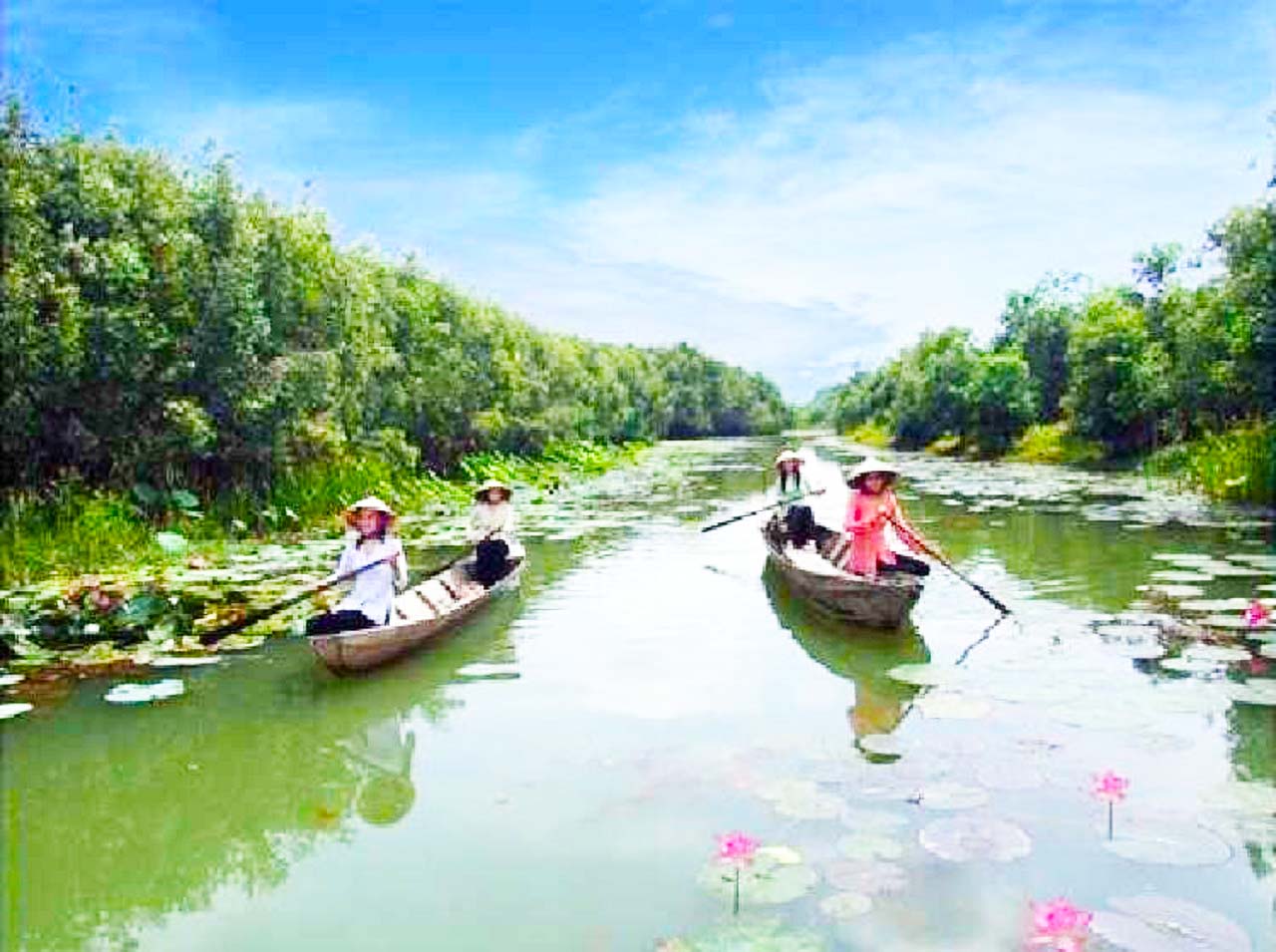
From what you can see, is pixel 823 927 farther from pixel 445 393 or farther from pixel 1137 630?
pixel 445 393

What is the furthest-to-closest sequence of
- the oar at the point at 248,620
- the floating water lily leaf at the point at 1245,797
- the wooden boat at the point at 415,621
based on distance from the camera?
the oar at the point at 248,620
the wooden boat at the point at 415,621
the floating water lily leaf at the point at 1245,797

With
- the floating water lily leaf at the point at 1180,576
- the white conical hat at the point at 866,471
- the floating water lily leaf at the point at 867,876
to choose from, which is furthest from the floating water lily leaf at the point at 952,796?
the floating water lily leaf at the point at 1180,576

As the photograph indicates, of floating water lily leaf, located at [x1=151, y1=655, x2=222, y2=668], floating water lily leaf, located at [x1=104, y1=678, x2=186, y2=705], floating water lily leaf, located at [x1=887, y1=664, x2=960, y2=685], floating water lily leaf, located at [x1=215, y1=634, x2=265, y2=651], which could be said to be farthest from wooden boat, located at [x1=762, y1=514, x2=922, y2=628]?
floating water lily leaf, located at [x1=104, y1=678, x2=186, y2=705]

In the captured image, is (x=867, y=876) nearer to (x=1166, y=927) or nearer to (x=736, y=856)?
(x=736, y=856)

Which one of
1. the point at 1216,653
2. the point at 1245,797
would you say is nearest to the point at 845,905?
the point at 1245,797

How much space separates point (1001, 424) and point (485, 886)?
43.3 meters

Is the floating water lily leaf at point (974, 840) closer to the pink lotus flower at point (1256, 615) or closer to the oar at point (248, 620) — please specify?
the pink lotus flower at point (1256, 615)

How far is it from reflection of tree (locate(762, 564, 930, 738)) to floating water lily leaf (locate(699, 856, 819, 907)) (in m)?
2.42

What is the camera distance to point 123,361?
47.1ft

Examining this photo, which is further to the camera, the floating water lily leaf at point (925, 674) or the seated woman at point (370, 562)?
the seated woman at point (370, 562)

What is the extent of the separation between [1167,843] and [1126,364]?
31758 millimetres

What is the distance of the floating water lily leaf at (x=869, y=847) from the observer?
5195mm

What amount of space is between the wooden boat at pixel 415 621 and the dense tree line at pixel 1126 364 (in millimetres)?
15869

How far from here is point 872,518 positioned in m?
10.6
